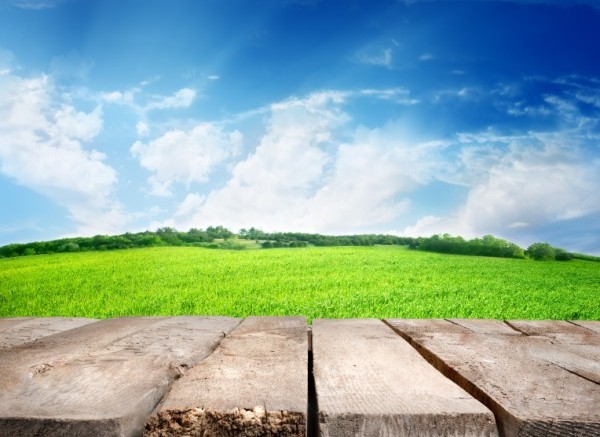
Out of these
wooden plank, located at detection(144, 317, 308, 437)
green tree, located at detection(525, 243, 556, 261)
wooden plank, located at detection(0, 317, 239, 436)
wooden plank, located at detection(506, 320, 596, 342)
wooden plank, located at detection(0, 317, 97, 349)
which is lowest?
wooden plank, located at detection(0, 317, 97, 349)

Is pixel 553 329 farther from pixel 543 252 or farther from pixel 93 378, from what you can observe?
pixel 543 252

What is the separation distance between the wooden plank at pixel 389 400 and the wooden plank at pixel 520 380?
0.26 feet

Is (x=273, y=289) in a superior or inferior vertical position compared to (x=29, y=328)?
inferior

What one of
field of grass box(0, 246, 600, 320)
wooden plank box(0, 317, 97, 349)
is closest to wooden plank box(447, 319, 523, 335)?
wooden plank box(0, 317, 97, 349)

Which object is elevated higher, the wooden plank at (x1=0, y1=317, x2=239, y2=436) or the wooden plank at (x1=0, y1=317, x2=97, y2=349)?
the wooden plank at (x1=0, y1=317, x2=239, y2=436)

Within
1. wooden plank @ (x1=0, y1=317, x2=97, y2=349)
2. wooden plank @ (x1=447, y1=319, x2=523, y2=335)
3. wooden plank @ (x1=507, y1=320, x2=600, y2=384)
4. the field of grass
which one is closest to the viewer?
wooden plank @ (x1=507, y1=320, x2=600, y2=384)

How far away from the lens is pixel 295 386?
120cm

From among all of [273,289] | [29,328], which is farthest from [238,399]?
[273,289]

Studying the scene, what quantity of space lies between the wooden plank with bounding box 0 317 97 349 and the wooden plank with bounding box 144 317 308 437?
1.42m

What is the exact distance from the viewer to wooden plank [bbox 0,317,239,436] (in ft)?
3.42

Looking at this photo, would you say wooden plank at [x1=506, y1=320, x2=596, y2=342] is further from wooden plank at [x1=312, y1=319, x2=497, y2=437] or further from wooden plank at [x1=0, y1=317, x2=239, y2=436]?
wooden plank at [x1=0, y1=317, x2=239, y2=436]

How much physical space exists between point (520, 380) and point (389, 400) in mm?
545

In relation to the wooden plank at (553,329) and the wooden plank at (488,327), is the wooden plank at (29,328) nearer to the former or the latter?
the wooden plank at (488,327)

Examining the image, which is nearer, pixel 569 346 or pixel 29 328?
pixel 569 346
